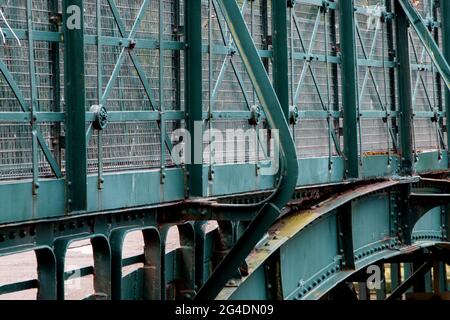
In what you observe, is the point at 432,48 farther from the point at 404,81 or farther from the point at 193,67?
the point at 193,67

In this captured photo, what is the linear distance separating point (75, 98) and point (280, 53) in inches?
206

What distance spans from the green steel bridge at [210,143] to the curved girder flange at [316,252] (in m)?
0.03

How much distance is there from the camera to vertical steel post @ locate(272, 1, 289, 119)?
52.3 ft

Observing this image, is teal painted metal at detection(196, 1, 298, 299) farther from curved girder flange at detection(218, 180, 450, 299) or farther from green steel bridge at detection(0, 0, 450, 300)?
curved girder flange at detection(218, 180, 450, 299)

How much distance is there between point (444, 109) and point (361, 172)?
490 centimetres

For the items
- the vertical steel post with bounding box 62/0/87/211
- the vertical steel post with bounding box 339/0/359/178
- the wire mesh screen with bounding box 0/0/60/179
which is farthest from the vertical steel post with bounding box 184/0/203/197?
the vertical steel post with bounding box 339/0/359/178

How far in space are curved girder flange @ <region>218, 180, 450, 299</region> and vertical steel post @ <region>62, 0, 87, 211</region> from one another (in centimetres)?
307

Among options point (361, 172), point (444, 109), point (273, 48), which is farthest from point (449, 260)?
point (273, 48)

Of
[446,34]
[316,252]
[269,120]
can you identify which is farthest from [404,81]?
[269,120]

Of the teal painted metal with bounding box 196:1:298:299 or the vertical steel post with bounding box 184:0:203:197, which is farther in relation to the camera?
the vertical steel post with bounding box 184:0:203:197

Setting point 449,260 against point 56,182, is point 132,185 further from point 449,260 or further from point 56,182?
point 449,260

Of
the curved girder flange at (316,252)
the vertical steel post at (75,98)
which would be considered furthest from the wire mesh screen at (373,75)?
the vertical steel post at (75,98)

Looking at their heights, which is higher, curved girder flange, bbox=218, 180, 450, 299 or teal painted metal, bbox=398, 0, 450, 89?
teal painted metal, bbox=398, 0, 450, 89

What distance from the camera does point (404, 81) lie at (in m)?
20.6
